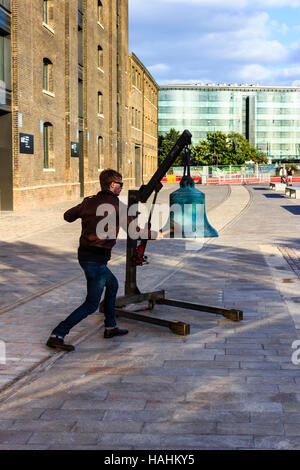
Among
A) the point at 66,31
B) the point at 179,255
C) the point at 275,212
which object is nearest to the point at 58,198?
the point at 66,31

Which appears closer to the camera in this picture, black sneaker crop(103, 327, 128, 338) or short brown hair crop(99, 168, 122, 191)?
short brown hair crop(99, 168, 122, 191)

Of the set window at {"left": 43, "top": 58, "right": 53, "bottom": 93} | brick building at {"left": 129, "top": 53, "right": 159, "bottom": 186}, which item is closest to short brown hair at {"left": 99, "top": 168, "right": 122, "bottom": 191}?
window at {"left": 43, "top": 58, "right": 53, "bottom": 93}

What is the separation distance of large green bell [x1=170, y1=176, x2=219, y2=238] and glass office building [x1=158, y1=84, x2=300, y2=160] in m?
124

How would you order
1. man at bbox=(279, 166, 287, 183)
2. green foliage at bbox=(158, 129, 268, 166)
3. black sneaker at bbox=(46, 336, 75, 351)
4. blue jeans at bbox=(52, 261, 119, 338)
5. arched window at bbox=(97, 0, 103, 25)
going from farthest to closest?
green foliage at bbox=(158, 129, 268, 166), man at bbox=(279, 166, 287, 183), arched window at bbox=(97, 0, 103, 25), blue jeans at bbox=(52, 261, 119, 338), black sneaker at bbox=(46, 336, 75, 351)

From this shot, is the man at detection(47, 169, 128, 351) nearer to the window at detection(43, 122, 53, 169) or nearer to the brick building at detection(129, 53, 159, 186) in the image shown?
the window at detection(43, 122, 53, 169)

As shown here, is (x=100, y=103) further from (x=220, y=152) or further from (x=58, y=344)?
(x=220, y=152)

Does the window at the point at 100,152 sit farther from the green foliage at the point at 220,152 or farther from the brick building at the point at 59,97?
the green foliage at the point at 220,152

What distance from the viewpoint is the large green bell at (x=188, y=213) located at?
4918mm

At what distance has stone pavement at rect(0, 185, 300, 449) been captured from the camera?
12.2ft

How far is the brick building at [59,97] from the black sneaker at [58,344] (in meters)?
17.8

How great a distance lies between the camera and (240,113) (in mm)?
134000

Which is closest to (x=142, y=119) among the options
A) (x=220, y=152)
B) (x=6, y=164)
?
(x=220, y=152)

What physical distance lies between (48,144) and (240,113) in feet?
366

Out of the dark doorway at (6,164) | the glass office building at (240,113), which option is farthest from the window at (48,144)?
the glass office building at (240,113)
